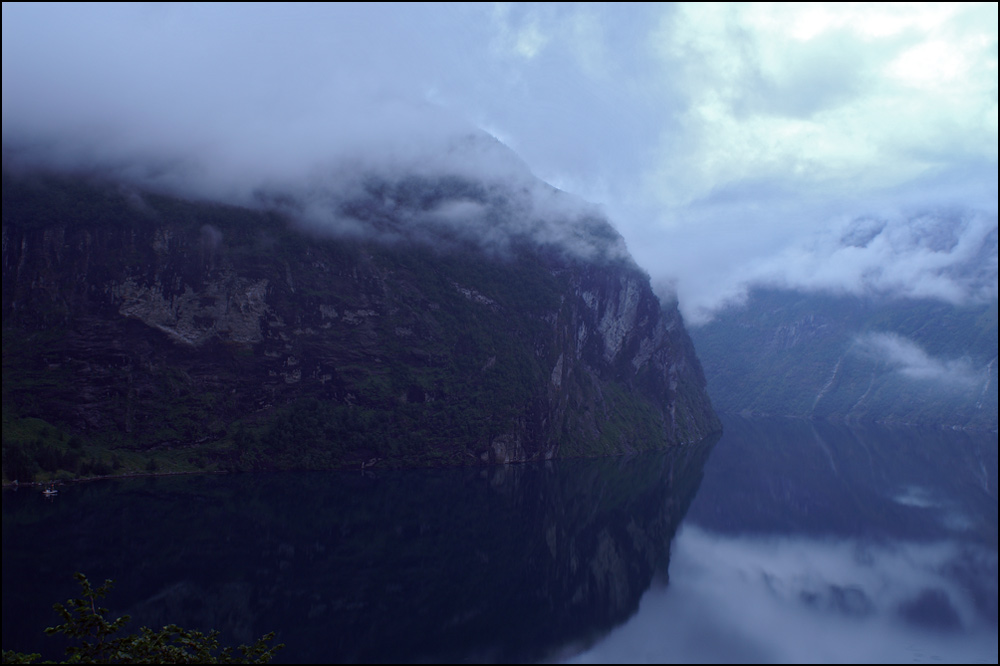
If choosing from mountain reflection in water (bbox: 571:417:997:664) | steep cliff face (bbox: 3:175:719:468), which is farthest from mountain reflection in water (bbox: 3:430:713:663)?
steep cliff face (bbox: 3:175:719:468)

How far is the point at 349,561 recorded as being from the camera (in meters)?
55.0

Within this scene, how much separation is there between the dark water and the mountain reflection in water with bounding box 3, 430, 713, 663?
24 cm

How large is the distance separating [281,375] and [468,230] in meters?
65.0

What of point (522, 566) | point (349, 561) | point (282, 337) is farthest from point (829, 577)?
point (282, 337)

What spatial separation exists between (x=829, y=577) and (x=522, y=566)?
→ 23.3 meters

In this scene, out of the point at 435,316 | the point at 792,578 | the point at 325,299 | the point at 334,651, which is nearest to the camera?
the point at 334,651

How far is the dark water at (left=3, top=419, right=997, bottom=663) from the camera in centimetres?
3894

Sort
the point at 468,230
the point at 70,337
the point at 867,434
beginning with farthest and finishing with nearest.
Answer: the point at 867,434 → the point at 468,230 → the point at 70,337

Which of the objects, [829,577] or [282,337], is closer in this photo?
[829,577]

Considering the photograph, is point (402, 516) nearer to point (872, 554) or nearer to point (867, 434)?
point (872, 554)

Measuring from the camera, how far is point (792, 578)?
177 feet

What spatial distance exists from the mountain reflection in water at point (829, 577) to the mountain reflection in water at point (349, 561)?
333 cm

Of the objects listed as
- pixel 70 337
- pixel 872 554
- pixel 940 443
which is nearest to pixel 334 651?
pixel 872 554

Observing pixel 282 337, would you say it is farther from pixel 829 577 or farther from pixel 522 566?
pixel 829 577
